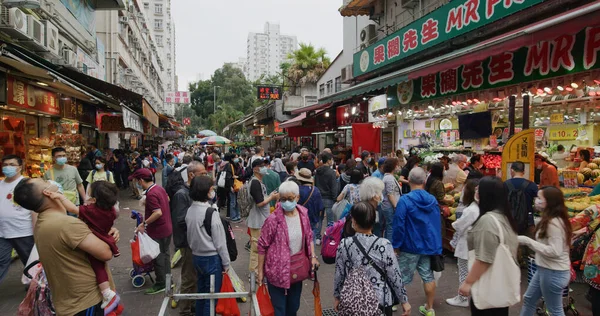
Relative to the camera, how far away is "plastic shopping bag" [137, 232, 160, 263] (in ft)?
14.6

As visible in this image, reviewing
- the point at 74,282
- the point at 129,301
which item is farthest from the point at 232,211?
the point at 74,282

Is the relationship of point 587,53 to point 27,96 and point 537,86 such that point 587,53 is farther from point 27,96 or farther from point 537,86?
point 27,96

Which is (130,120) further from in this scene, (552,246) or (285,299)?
(552,246)

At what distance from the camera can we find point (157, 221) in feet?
16.1

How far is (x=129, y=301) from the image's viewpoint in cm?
493

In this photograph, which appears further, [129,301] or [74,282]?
[129,301]

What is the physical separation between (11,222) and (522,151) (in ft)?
26.3

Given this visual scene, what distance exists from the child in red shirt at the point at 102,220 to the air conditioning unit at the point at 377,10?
53.6ft

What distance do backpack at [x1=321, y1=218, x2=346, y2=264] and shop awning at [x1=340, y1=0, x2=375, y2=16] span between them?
14.9 metres

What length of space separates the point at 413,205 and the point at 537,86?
5.11 meters

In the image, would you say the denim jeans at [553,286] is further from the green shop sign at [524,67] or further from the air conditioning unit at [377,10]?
the air conditioning unit at [377,10]

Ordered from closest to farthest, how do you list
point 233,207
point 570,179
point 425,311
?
point 425,311, point 570,179, point 233,207

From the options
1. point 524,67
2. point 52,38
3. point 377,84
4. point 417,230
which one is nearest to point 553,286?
point 417,230

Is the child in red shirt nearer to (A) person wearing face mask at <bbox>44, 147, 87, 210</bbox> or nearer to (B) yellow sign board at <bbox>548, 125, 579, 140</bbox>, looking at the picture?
(A) person wearing face mask at <bbox>44, 147, 87, 210</bbox>
